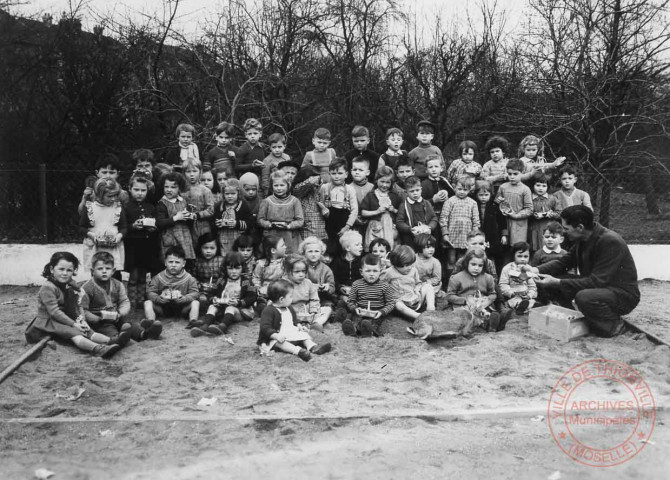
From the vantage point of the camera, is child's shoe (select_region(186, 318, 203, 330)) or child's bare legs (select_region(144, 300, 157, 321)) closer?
child's shoe (select_region(186, 318, 203, 330))

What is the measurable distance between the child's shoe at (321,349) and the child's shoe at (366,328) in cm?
61

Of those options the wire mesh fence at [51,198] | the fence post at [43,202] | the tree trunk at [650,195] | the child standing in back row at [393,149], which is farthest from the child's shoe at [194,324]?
the tree trunk at [650,195]

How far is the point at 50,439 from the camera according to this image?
399cm

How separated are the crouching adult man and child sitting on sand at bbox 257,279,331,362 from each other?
7.84 ft

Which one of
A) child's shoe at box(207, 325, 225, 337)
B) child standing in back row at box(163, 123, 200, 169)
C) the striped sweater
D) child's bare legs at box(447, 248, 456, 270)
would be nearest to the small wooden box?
the striped sweater

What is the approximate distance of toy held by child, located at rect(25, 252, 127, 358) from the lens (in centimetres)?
588

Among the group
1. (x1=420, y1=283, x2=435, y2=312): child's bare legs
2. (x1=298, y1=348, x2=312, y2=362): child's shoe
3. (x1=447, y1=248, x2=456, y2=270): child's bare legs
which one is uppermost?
(x1=447, y1=248, x2=456, y2=270): child's bare legs

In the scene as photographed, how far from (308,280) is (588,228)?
274 centimetres

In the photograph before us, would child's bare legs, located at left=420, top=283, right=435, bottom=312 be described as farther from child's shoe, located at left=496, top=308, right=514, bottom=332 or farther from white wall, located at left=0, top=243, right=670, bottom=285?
white wall, located at left=0, top=243, right=670, bottom=285

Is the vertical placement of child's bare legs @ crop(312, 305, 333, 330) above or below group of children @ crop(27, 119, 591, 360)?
below

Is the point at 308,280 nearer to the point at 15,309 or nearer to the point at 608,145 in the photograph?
the point at 15,309

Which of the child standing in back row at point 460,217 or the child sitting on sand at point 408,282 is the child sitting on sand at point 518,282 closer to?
the child standing in back row at point 460,217

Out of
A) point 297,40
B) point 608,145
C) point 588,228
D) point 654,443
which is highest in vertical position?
point 297,40

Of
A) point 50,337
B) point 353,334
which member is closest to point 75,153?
point 50,337
